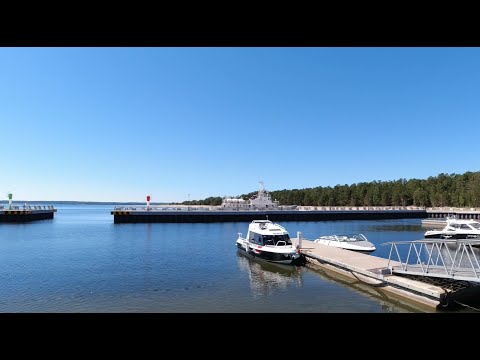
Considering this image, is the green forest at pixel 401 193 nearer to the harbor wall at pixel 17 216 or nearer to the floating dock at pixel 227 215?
the floating dock at pixel 227 215

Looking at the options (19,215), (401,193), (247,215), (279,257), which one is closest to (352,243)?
(279,257)

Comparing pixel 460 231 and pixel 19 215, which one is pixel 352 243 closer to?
pixel 460 231

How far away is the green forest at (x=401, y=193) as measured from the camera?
10981cm

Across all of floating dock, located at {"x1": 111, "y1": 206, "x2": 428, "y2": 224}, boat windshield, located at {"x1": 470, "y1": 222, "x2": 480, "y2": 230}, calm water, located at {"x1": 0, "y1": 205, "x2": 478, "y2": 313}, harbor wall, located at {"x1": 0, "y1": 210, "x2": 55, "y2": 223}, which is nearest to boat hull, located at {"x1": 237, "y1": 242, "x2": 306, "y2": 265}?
calm water, located at {"x1": 0, "y1": 205, "x2": 478, "y2": 313}

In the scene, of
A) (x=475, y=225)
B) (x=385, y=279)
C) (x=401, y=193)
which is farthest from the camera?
(x=401, y=193)

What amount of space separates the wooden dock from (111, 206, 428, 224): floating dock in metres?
43.9

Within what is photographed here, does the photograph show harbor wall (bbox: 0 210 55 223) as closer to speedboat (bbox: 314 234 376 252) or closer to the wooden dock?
speedboat (bbox: 314 234 376 252)

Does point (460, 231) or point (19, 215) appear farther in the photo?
point (19, 215)

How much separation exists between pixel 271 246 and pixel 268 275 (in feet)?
14.2

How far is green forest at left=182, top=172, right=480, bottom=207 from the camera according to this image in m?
110

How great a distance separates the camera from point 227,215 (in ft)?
286

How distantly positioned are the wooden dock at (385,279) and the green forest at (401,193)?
9441 centimetres
